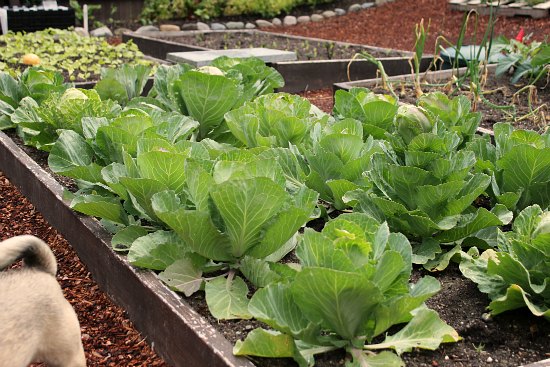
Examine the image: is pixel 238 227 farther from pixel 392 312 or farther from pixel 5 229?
pixel 5 229

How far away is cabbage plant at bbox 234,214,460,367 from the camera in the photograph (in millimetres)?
1966

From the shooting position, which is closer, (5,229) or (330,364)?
(330,364)

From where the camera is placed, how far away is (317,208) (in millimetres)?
2977

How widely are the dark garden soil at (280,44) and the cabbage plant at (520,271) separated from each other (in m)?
5.40

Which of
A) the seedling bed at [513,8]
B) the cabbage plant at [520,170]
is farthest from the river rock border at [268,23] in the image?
the cabbage plant at [520,170]

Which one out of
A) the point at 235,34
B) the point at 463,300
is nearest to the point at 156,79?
the point at 463,300

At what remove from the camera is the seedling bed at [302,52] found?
22.3ft

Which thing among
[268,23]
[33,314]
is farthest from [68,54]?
[268,23]

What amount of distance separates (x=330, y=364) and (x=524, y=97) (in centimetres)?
379

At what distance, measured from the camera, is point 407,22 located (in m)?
11.7

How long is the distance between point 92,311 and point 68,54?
446 centimetres

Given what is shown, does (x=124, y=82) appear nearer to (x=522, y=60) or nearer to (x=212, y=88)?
(x=212, y=88)

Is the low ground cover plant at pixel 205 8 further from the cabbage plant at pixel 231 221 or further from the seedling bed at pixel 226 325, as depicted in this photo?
the cabbage plant at pixel 231 221

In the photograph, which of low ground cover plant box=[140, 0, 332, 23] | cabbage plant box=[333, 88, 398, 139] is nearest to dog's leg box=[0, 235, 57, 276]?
cabbage plant box=[333, 88, 398, 139]
